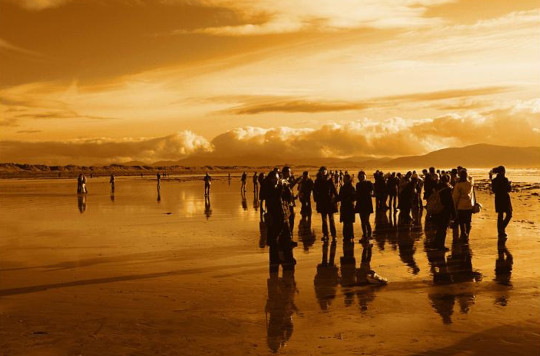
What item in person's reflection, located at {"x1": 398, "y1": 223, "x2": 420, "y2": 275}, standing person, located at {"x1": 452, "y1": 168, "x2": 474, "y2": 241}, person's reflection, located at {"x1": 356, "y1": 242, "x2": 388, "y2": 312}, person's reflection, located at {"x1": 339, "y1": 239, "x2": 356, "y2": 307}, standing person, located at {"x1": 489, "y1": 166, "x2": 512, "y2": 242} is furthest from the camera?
standing person, located at {"x1": 489, "y1": 166, "x2": 512, "y2": 242}

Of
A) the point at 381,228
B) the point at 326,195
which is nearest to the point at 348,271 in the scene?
the point at 326,195

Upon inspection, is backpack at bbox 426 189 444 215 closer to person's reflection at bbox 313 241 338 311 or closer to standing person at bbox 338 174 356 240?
standing person at bbox 338 174 356 240

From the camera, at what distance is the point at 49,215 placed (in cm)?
2403

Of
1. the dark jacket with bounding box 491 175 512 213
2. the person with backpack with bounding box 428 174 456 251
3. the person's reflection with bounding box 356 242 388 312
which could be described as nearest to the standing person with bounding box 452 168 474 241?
the person with backpack with bounding box 428 174 456 251

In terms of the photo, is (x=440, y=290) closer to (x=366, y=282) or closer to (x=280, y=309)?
(x=366, y=282)

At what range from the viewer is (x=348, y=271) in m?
11.0

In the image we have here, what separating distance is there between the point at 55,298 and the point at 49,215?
16374mm

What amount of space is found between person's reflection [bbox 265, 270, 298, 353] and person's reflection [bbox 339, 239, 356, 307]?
2.93 ft

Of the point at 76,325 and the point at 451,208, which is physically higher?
the point at 451,208

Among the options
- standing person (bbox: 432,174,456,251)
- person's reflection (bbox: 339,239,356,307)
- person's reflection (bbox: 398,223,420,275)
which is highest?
standing person (bbox: 432,174,456,251)

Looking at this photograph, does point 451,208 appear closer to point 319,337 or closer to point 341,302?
point 341,302

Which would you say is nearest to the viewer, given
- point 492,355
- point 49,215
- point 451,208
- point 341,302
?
point 492,355

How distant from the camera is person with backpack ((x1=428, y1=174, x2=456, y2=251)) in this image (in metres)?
13.9

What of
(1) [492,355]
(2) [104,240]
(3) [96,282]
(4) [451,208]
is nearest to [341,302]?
(1) [492,355]
